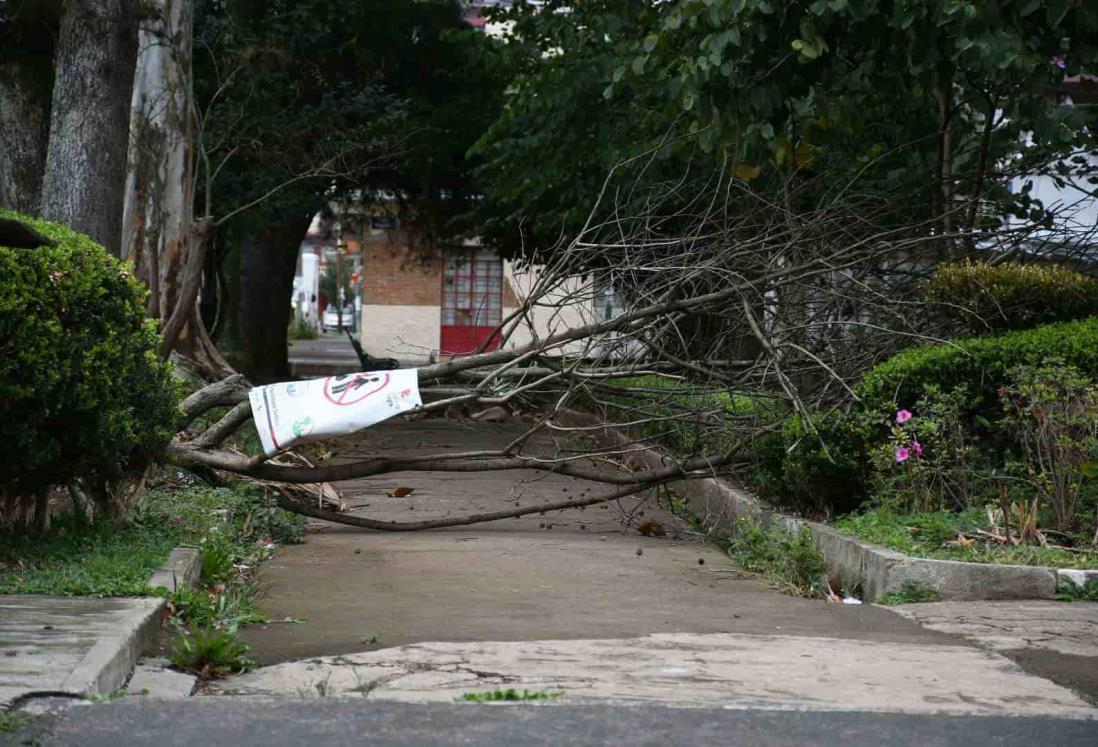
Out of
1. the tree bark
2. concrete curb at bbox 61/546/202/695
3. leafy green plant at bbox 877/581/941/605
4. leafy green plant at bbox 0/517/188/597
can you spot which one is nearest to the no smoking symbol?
leafy green plant at bbox 0/517/188/597

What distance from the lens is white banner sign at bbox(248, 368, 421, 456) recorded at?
9.84m

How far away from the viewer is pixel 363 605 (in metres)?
7.44

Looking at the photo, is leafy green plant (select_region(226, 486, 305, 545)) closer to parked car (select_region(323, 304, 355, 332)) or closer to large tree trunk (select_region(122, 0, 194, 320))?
large tree trunk (select_region(122, 0, 194, 320))

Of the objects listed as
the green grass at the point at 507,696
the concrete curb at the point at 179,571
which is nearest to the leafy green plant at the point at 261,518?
the concrete curb at the point at 179,571

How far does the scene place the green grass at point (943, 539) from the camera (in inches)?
299

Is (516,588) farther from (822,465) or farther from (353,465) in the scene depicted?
Answer: (353,465)

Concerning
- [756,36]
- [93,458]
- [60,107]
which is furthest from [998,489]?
[60,107]

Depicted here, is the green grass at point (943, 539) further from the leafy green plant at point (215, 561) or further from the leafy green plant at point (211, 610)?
the leafy green plant at point (215, 561)

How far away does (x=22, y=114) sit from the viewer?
615 inches

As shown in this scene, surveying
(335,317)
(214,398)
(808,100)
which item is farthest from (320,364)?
(335,317)

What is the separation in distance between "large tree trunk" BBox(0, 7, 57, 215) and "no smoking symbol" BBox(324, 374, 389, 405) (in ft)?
22.4

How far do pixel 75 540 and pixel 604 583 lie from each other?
9.81ft

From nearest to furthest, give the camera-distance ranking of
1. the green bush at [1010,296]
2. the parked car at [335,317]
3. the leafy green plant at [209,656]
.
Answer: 1. the leafy green plant at [209,656]
2. the green bush at [1010,296]
3. the parked car at [335,317]

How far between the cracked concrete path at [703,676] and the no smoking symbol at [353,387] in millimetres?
4037
